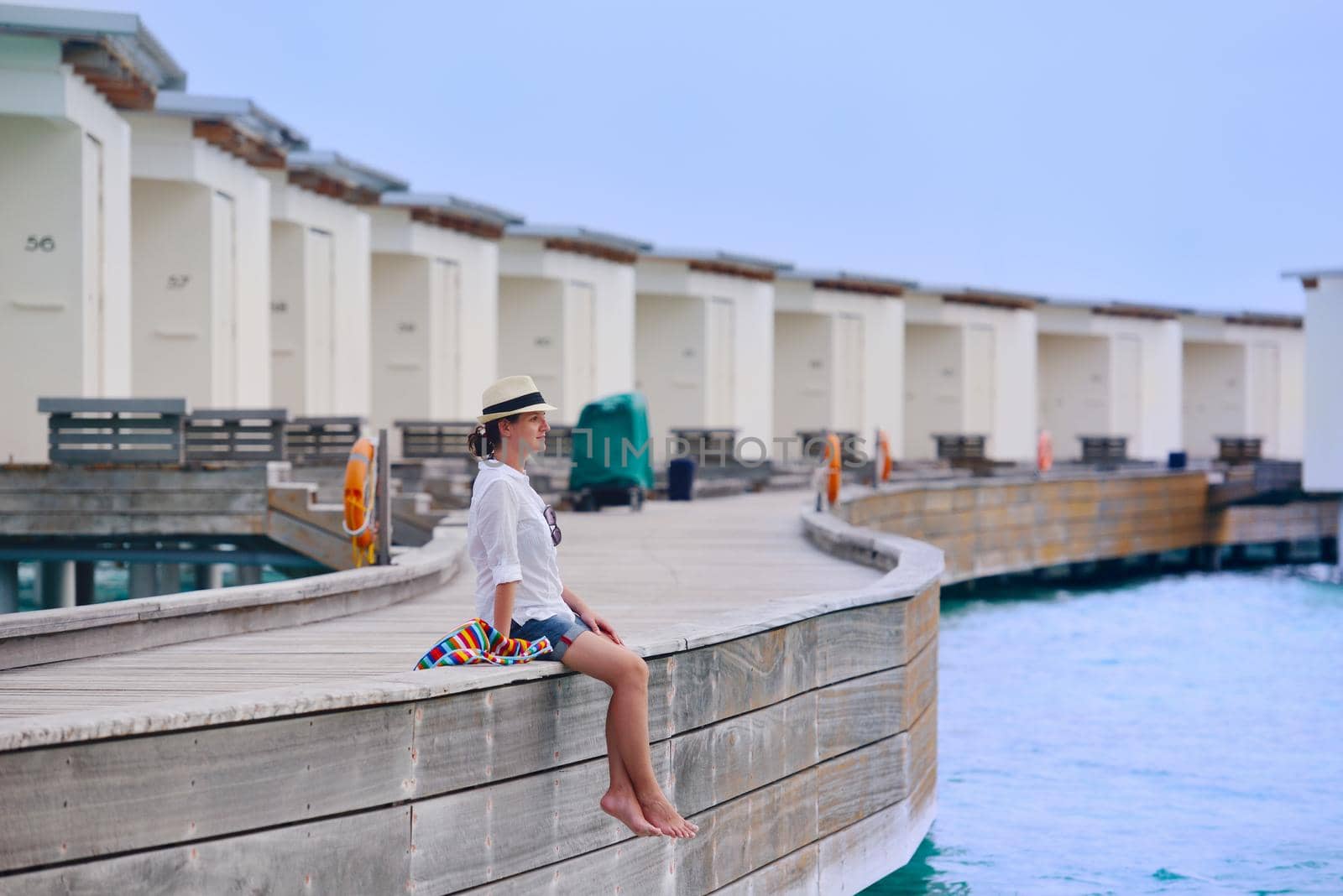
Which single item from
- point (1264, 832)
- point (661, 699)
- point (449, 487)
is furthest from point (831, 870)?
point (449, 487)

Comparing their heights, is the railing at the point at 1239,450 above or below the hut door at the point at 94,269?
below

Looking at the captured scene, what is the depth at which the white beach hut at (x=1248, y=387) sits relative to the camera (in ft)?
180

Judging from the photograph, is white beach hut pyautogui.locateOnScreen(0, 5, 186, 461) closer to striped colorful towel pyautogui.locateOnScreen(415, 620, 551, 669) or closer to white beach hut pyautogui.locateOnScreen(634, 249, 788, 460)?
striped colorful towel pyautogui.locateOnScreen(415, 620, 551, 669)

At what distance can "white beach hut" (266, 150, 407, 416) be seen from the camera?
2700 centimetres

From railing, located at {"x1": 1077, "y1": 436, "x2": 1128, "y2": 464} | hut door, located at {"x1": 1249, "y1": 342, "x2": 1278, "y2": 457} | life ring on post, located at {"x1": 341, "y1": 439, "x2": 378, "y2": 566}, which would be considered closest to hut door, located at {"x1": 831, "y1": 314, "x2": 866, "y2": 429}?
railing, located at {"x1": 1077, "y1": 436, "x2": 1128, "y2": 464}

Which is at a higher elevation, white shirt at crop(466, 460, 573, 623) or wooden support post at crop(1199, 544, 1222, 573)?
white shirt at crop(466, 460, 573, 623)

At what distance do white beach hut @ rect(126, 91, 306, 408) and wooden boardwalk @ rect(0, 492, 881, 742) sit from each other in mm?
6991

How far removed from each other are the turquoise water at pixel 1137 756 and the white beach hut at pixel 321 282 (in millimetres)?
10967

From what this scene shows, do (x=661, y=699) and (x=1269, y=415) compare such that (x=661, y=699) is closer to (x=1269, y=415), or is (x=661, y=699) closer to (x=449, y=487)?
(x=449, y=487)

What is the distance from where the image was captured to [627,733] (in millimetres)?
5973

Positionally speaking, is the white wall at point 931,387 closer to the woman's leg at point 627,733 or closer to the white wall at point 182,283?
the white wall at point 182,283

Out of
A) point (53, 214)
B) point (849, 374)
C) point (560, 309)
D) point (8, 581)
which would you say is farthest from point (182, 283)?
point (849, 374)

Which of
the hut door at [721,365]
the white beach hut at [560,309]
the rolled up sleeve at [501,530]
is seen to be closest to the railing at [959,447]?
the hut door at [721,365]

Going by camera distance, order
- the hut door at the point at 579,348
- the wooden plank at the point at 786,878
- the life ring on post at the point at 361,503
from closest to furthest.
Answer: the wooden plank at the point at 786,878, the life ring on post at the point at 361,503, the hut door at the point at 579,348
